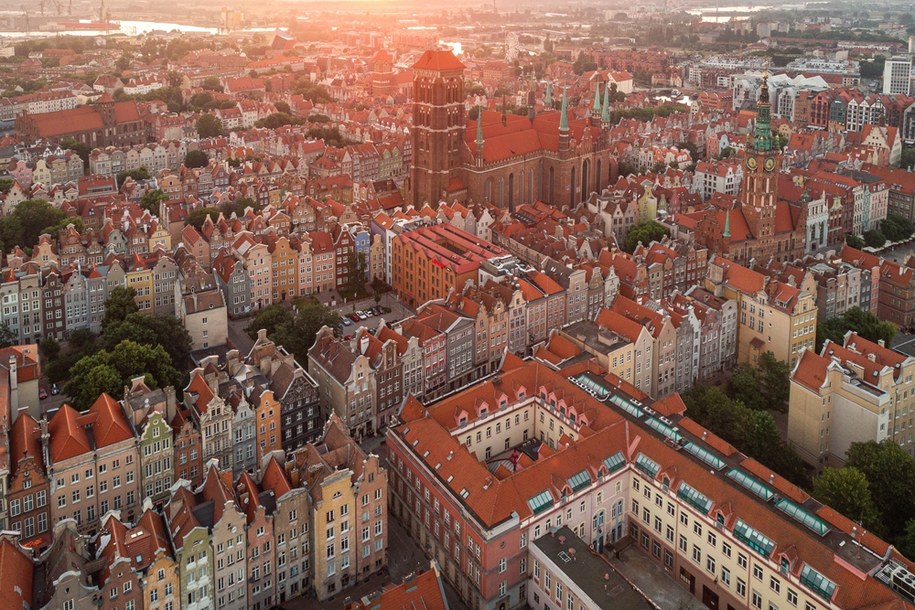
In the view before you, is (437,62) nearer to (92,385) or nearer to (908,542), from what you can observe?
(92,385)

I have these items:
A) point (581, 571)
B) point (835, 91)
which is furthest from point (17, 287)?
point (835, 91)

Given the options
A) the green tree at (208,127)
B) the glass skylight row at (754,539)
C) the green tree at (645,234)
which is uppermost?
the green tree at (208,127)

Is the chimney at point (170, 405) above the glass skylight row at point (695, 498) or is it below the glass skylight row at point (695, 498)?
above

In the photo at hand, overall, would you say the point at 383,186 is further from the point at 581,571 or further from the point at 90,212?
the point at 581,571

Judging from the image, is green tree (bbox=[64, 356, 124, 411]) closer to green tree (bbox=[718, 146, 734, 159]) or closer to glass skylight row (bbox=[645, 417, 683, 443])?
glass skylight row (bbox=[645, 417, 683, 443])

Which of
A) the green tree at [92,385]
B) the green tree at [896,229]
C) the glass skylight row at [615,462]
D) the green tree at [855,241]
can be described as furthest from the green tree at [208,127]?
the glass skylight row at [615,462]

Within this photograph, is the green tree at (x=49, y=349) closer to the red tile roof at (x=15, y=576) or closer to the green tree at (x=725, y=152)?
the red tile roof at (x=15, y=576)

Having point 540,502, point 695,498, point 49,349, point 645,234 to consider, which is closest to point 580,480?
point 540,502
